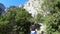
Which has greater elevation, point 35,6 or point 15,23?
point 35,6

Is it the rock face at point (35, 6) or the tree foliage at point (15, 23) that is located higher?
the rock face at point (35, 6)

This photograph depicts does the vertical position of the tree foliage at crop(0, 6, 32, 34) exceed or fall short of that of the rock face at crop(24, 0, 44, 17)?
it falls short

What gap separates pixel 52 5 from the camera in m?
17.0

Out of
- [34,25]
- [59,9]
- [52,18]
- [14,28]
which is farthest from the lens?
[34,25]

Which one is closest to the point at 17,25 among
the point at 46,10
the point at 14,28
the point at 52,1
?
the point at 14,28

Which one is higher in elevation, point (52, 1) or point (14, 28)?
point (52, 1)

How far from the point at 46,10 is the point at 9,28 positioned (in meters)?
3.96

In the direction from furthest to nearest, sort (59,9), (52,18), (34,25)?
(34,25) → (59,9) → (52,18)

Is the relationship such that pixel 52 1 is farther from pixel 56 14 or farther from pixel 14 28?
pixel 14 28

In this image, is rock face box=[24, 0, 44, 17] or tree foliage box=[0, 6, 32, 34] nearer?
tree foliage box=[0, 6, 32, 34]

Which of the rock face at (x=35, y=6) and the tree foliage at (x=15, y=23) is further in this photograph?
the rock face at (x=35, y=6)

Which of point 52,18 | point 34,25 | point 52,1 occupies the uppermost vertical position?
point 52,1

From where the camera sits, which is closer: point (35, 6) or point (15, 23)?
point (15, 23)

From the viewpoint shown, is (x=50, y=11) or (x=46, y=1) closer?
(x=50, y=11)
